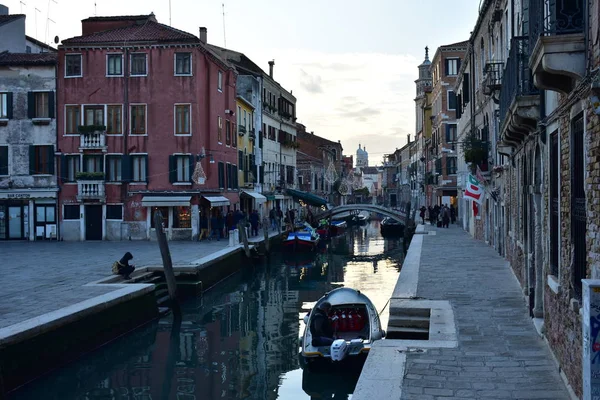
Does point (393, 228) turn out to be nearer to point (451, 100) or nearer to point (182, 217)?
point (451, 100)

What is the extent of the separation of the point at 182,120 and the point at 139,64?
3.04 m

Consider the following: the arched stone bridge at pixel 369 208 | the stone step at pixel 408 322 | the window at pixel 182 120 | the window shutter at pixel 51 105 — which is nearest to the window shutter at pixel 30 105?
the window shutter at pixel 51 105

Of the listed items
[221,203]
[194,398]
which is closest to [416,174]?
[221,203]

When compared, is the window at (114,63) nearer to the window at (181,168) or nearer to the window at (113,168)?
the window at (113,168)

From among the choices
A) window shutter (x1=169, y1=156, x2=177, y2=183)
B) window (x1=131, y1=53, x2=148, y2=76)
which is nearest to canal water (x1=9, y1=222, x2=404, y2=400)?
window shutter (x1=169, y1=156, x2=177, y2=183)

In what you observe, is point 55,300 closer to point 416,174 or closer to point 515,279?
point 515,279

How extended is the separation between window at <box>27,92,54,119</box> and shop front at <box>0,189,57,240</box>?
3645 mm

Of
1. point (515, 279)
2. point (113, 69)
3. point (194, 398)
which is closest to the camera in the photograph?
point (194, 398)

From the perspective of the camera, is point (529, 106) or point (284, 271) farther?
point (284, 271)

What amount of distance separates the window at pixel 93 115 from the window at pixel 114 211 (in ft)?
11.9

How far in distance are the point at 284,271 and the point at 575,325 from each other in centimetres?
2129

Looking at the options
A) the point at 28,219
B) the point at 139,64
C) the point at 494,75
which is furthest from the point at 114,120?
the point at 494,75

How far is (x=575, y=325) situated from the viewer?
6301 mm

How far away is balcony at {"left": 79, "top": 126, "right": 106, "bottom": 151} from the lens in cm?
2889
